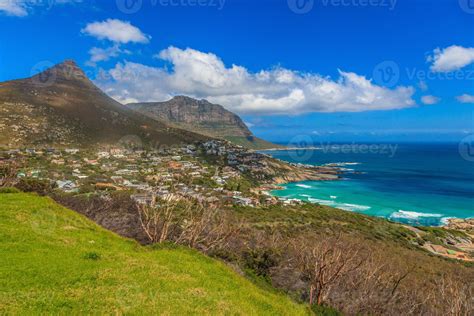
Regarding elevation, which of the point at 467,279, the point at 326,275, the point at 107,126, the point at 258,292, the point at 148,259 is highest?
the point at 107,126

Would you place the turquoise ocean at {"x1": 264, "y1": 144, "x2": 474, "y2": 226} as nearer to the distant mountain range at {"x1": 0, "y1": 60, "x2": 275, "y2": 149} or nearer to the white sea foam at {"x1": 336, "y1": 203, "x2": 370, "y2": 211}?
the white sea foam at {"x1": 336, "y1": 203, "x2": 370, "y2": 211}

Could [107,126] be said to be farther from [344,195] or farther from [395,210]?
[395,210]

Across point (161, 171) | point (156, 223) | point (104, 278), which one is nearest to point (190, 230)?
point (156, 223)

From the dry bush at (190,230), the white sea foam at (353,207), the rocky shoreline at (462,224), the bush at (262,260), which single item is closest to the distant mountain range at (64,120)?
the white sea foam at (353,207)

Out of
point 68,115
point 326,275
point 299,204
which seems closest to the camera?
point 326,275

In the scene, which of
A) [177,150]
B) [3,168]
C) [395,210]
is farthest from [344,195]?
[3,168]

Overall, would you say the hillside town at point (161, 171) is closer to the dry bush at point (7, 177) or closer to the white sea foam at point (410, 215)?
the dry bush at point (7, 177)
